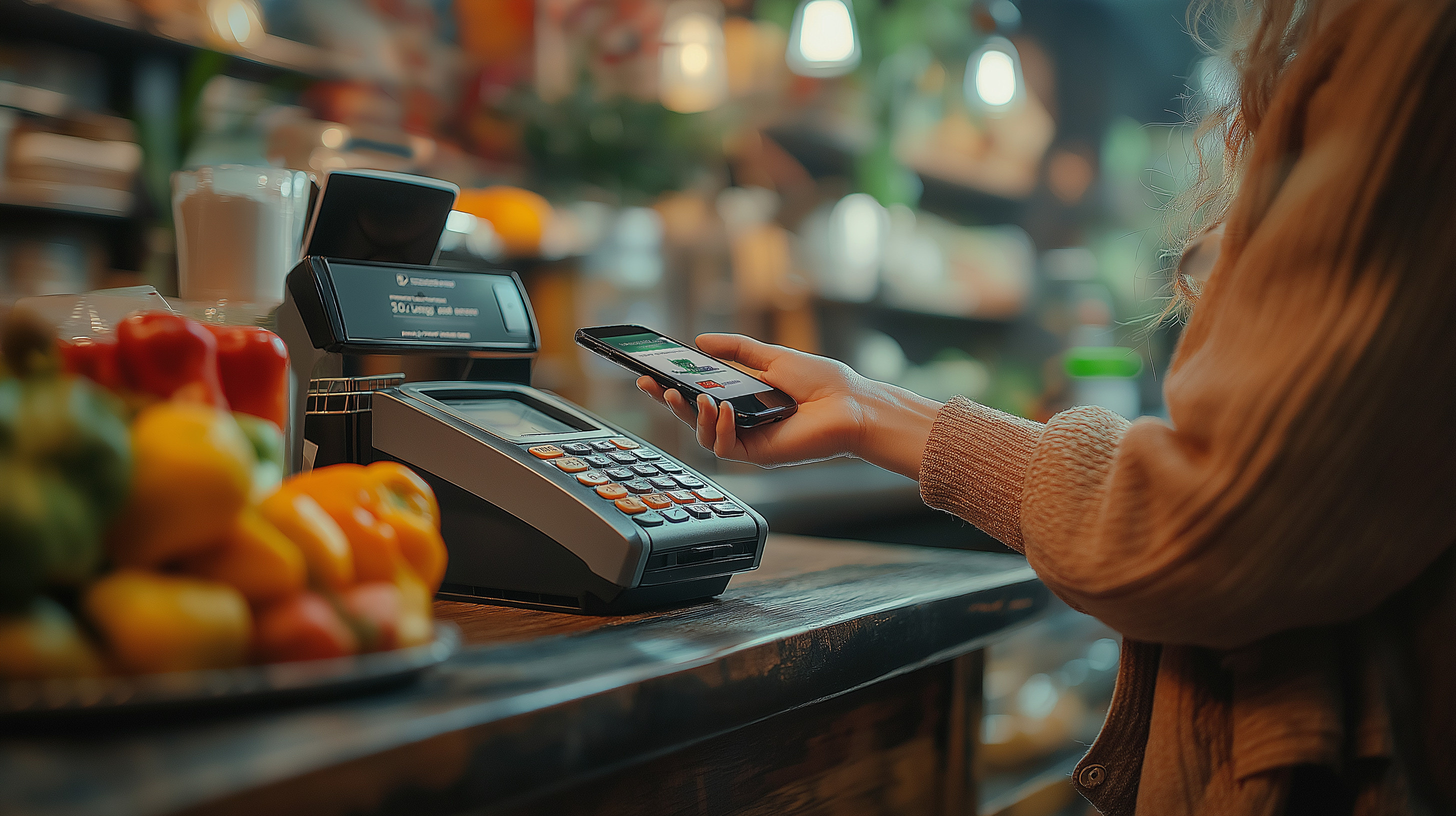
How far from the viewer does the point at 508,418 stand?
0.84 meters

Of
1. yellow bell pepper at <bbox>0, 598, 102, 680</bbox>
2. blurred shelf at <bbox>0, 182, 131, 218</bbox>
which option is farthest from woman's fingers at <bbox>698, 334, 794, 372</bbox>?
blurred shelf at <bbox>0, 182, 131, 218</bbox>

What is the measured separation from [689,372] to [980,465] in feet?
0.90

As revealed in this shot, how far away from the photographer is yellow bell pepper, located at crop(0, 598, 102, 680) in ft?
1.26

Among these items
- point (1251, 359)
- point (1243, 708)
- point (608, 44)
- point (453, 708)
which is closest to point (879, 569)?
point (1243, 708)

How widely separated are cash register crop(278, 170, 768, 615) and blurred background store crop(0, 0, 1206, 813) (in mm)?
57

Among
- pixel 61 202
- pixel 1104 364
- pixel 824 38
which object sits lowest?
pixel 1104 364

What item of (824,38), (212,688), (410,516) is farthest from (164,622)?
(824,38)

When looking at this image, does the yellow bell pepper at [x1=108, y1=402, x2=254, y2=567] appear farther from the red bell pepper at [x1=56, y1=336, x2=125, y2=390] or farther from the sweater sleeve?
the sweater sleeve

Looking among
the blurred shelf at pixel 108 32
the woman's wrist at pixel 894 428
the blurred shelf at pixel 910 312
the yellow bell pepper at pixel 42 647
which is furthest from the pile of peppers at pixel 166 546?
the blurred shelf at pixel 910 312

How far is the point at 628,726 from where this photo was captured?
20.4 inches

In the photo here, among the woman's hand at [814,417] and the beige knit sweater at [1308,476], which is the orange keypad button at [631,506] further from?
the beige knit sweater at [1308,476]

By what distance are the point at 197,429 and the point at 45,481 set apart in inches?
2.4

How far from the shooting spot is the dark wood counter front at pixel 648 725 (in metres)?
0.36

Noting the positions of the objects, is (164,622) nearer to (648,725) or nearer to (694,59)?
(648,725)
